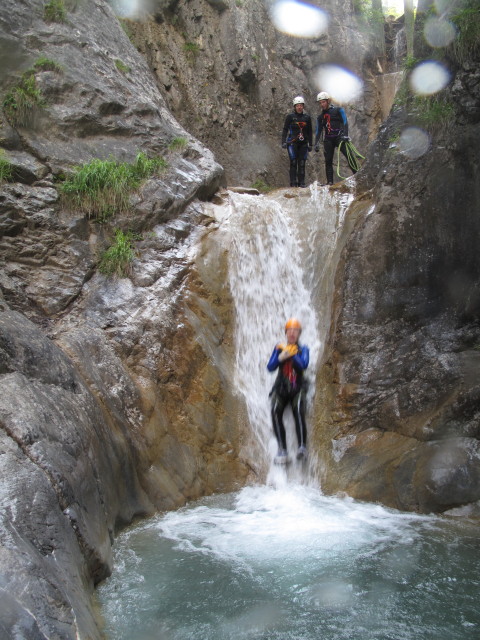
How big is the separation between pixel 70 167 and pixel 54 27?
3235mm

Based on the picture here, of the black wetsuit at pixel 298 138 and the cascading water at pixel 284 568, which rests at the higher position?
the black wetsuit at pixel 298 138

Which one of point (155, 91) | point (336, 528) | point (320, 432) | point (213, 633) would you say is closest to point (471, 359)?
point (320, 432)

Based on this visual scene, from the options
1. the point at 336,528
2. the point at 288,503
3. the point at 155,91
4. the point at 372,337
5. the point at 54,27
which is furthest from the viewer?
the point at 155,91

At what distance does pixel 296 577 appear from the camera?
15.6 feet

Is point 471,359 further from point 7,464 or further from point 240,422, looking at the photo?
point 7,464

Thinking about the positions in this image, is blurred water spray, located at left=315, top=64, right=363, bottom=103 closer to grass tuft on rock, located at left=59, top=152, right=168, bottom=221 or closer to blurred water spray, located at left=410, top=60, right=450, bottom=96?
blurred water spray, located at left=410, top=60, right=450, bottom=96

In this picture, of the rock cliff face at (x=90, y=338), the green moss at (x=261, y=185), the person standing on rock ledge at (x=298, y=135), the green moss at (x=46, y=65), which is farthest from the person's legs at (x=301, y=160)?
the green moss at (x=46, y=65)

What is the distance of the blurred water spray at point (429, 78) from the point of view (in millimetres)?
8516

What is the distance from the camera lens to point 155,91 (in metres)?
11.5

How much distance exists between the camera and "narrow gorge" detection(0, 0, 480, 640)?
6.04 meters

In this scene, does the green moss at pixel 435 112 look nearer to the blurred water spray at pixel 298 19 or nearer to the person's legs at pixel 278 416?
the person's legs at pixel 278 416

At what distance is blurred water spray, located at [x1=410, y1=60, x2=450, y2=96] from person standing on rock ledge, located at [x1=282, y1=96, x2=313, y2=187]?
282 centimetres

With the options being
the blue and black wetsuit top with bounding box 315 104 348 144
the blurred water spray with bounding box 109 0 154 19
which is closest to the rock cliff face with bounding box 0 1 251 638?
the blue and black wetsuit top with bounding box 315 104 348 144

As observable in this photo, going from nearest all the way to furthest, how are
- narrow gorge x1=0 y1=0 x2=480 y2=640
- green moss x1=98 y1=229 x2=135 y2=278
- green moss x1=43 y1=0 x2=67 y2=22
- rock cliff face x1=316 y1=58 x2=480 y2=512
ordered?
narrow gorge x1=0 y1=0 x2=480 y2=640, rock cliff face x1=316 y1=58 x2=480 y2=512, green moss x1=98 y1=229 x2=135 y2=278, green moss x1=43 y1=0 x2=67 y2=22
